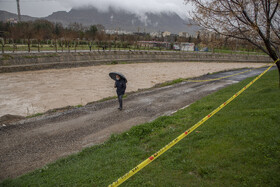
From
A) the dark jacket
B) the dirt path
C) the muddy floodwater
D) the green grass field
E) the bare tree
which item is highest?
the bare tree

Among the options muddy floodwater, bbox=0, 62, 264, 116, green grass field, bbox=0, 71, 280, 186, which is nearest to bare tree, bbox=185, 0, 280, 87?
green grass field, bbox=0, 71, 280, 186

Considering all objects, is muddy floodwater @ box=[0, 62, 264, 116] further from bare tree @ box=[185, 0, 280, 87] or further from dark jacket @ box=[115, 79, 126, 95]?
bare tree @ box=[185, 0, 280, 87]

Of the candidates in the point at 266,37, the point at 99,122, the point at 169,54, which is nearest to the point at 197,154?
the point at 99,122

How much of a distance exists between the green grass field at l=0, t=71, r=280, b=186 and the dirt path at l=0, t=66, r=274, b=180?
0.73 meters

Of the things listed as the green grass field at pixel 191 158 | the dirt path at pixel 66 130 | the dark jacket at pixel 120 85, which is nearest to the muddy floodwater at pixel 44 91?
the dirt path at pixel 66 130

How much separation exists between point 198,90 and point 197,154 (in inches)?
428

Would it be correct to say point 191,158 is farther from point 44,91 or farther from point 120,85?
point 44,91

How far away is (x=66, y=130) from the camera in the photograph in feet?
25.6

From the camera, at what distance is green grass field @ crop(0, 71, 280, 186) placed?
397 centimetres

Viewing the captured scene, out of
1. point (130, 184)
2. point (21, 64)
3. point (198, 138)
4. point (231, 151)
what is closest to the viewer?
point (130, 184)

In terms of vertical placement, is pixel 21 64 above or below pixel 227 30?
below

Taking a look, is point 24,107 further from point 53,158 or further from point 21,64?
point 21,64

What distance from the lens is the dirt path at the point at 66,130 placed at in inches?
232

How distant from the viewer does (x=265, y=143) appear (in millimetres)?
4770
